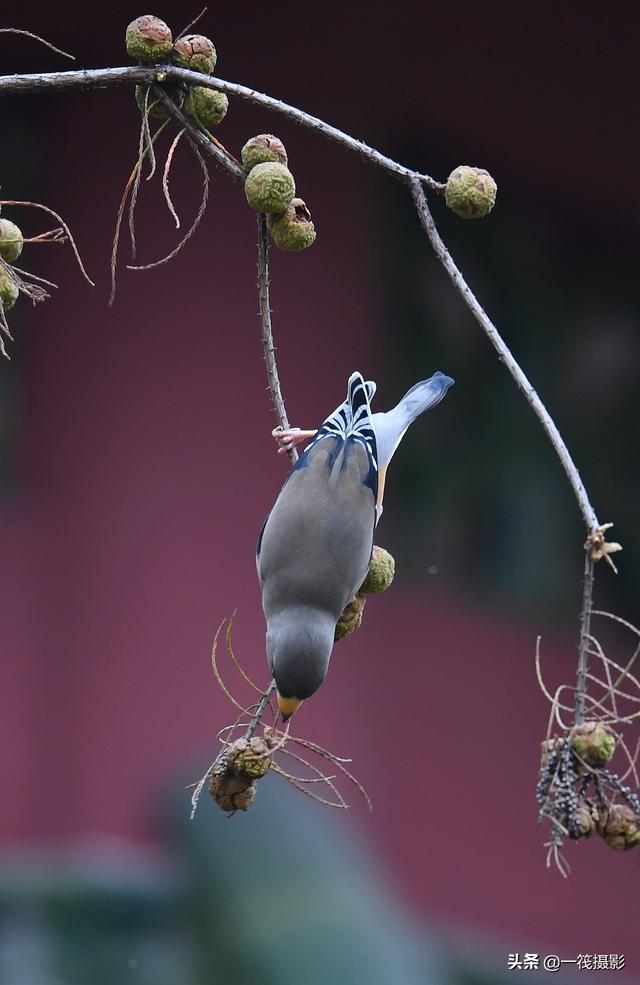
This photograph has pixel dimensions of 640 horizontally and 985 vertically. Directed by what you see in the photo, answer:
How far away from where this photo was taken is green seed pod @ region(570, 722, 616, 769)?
1579mm

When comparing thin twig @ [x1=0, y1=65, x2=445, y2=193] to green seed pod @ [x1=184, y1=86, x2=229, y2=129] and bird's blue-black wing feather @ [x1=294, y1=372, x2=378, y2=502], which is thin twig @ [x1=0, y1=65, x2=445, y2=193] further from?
bird's blue-black wing feather @ [x1=294, y1=372, x2=378, y2=502]

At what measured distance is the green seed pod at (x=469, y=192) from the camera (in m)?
1.67

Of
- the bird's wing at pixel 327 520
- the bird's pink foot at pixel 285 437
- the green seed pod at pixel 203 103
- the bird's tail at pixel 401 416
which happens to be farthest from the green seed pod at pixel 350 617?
the green seed pod at pixel 203 103

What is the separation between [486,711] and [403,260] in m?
1.82

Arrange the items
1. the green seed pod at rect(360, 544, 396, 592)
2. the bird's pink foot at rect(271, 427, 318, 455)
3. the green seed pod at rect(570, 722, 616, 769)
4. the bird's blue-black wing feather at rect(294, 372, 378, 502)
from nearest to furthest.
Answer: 1. the green seed pod at rect(570, 722, 616, 769)
2. the bird's pink foot at rect(271, 427, 318, 455)
3. the green seed pod at rect(360, 544, 396, 592)
4. the bird's blue-black wing feather at rect(294, 372, 378, 502)

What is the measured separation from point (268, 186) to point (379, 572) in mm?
523

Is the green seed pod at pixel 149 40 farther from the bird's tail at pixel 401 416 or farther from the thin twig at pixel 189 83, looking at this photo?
the bird's tail at pixel 401 416

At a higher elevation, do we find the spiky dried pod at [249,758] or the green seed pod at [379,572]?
the green seed pod at [379,572]

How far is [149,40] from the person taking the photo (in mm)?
1621

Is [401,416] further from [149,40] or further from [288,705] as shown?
[149,40]

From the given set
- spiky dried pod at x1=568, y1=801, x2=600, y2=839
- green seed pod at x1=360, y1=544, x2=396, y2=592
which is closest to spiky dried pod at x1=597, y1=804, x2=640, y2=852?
spiky dried pod at x1=568, y1=801, x2=600, y2=839

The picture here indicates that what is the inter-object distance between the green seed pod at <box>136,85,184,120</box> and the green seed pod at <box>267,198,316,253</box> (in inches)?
6.3

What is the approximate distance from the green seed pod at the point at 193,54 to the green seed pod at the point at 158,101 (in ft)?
0.09

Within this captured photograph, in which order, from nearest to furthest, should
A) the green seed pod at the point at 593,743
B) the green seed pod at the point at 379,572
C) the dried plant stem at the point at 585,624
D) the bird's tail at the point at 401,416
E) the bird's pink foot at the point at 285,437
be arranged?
1. the dried plant stem at the point at 585,624
2. the green seed pod at the point at 593,743
3. the bird's pink foot at the point at 285,437
4. the green seed pod at the point at 379,572
5. the bird's tail at the point at 401,416
